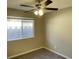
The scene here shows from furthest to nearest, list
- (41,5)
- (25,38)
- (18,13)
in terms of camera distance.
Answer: (25,38)
(18,13)
(41,5)

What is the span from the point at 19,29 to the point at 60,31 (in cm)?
216

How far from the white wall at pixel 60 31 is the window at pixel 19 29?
1.07m

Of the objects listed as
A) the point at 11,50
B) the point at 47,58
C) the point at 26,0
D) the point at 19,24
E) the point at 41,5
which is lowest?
the point at 47,58

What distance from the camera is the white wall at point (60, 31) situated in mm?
3951

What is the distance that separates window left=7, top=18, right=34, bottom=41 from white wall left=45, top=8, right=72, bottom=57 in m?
1.07

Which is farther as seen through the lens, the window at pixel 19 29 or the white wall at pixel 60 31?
the window at pixel 19 29

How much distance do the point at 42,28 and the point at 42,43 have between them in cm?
99

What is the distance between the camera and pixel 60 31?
4.47 m

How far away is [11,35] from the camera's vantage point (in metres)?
→ 4.26

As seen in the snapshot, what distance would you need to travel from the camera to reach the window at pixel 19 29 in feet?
13.7
